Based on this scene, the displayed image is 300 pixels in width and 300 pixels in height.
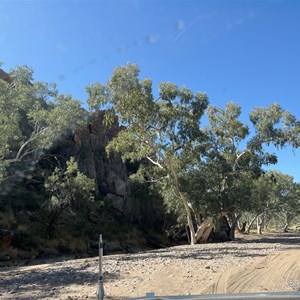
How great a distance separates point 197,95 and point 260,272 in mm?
15654

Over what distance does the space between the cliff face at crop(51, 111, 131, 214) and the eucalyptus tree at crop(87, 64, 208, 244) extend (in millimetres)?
12601

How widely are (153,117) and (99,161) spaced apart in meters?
17.9

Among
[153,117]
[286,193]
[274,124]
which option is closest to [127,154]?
[153,117]

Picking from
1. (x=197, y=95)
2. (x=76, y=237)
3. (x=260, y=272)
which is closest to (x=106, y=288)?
(x=260, y=272)

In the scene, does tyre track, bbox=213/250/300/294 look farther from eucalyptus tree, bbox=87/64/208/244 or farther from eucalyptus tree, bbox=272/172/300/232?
eucalyptus tree, bbox=272/172/300/232

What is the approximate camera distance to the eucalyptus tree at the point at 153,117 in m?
22.8

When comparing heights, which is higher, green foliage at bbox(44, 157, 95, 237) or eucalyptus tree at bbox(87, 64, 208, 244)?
eucalyptus tree at bbox(87, 64, 208, 244)

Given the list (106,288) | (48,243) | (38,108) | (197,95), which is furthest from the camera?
(48,243)

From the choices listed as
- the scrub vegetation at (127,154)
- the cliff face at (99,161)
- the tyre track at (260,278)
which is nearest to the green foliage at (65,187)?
the scrub vegetation at (127,154)

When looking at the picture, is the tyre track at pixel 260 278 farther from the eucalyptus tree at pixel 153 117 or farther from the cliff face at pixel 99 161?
the cliff face at pixel 99 161

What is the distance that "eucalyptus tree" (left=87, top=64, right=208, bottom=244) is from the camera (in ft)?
74.7

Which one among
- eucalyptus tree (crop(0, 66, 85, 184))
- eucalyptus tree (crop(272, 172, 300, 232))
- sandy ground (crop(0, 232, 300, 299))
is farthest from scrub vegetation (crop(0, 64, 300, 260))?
eucalyptus tree (crop(272, 172, 300, 232))

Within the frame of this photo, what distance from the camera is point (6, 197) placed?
29.0m

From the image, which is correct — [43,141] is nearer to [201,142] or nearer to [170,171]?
[170,171]
